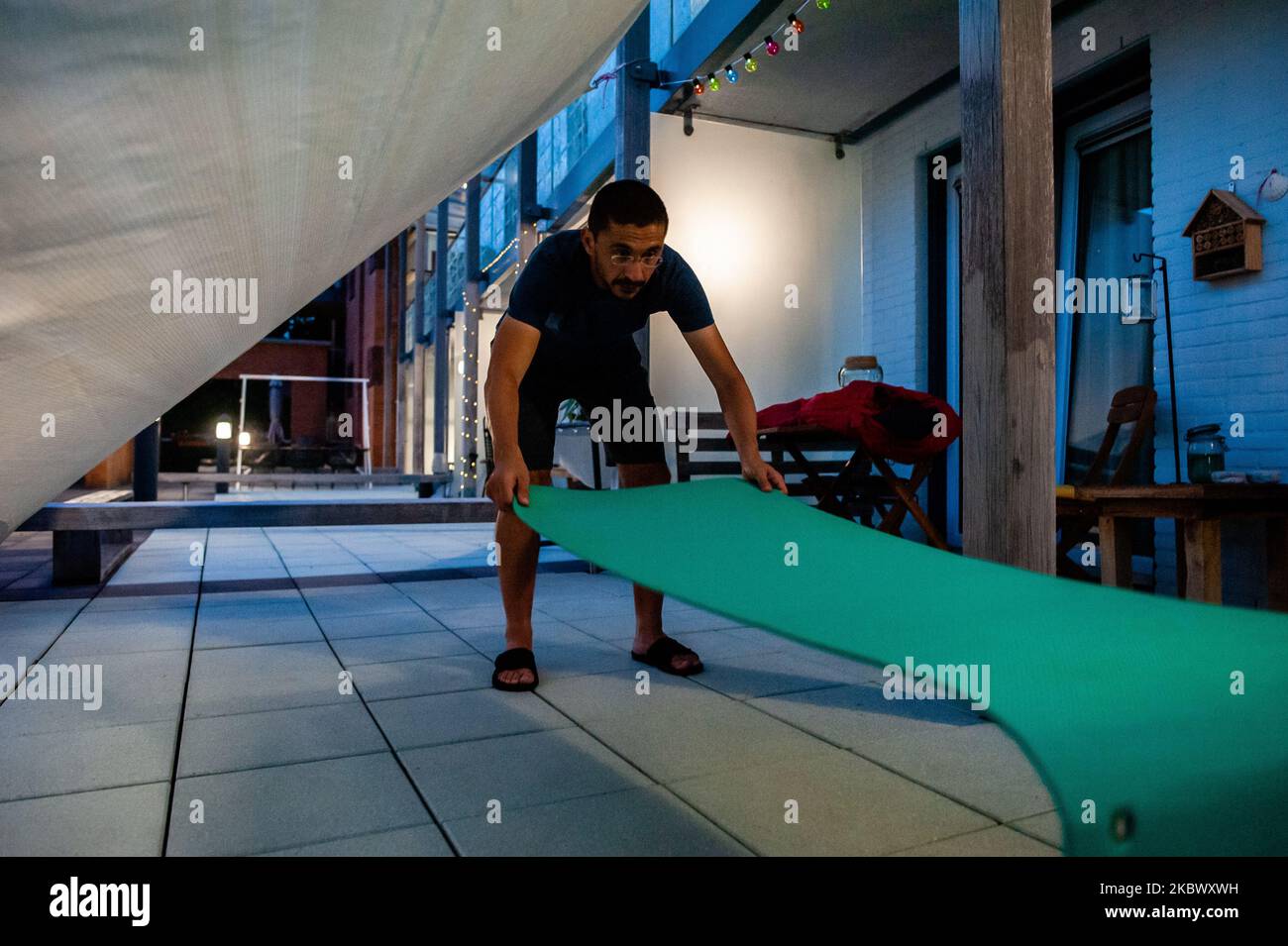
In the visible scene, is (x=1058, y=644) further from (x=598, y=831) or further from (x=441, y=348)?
(x=441, y=348)

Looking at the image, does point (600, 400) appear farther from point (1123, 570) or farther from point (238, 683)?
point (1123, 570)

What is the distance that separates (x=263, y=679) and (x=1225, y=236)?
143 inches

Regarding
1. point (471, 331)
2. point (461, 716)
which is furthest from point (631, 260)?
point (471, 331)

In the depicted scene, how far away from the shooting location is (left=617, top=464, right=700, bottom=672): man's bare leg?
85.2 inches

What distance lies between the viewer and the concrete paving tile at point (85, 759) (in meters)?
1.41

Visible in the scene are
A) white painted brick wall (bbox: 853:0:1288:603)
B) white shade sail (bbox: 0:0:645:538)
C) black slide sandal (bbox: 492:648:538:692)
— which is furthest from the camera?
white painted brick wall (bbox: 853:0:1288:603)

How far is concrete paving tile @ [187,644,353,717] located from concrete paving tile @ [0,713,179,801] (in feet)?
0.52

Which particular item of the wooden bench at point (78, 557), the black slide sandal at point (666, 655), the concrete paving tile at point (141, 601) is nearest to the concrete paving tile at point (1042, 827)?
the black slide sandal at point (666, 655)

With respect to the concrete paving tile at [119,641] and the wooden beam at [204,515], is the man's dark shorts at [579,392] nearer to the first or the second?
the concrete paving tile at [119,641]

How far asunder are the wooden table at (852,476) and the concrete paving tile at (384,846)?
2168 mm

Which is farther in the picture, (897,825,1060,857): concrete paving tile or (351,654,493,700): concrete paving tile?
(351,654,493,700): concrete paving tile

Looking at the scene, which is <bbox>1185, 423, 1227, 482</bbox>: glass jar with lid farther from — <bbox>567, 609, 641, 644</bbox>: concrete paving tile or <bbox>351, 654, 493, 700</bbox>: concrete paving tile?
<bbox>351, 654, 493, 700</bbox>: concrete paving tile

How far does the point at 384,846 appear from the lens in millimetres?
1170

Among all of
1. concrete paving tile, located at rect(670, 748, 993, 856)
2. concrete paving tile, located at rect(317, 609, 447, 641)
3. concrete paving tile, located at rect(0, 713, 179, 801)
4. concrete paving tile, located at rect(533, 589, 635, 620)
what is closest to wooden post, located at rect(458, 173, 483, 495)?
concrete paving tile, located at rect(533, 589, 635, 620)
